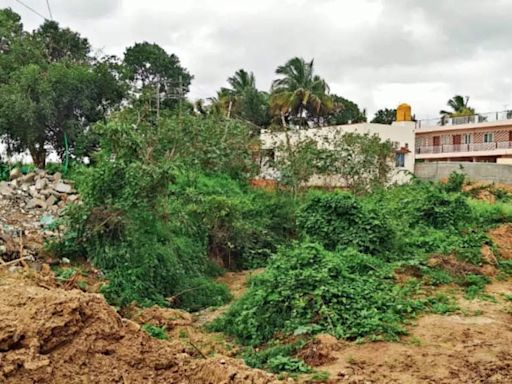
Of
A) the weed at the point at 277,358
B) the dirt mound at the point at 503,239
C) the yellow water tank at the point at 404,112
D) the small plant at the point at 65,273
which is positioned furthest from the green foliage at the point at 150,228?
the yellow water tank at the point at 404,112

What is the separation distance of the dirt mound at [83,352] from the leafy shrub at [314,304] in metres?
2.00

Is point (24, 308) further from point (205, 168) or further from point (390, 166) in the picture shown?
point (390, 166)

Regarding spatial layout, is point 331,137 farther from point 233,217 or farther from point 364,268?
point 364,268

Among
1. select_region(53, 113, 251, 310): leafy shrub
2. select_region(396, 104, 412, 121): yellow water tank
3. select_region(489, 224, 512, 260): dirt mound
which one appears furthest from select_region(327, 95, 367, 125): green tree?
select_region(53, 113, 251, 310): leafy shrub

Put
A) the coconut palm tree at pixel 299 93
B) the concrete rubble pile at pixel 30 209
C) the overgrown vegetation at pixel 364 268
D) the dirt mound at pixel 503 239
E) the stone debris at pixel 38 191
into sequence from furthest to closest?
1. the coconut palm tree at pixel 299 93
2. the stone debris at pixel 38 191
3. the dirt mound at pixel 503 239
4. the concrete rubble pile at pixel 30 209
5. the overgrown vegetation at pixel 364 268

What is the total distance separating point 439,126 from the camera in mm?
31109

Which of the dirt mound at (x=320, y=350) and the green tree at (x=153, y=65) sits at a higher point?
the green tree at (x=153, y=65)

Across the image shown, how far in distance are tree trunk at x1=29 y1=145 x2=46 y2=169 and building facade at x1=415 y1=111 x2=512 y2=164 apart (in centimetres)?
2094

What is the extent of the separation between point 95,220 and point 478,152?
947 inches

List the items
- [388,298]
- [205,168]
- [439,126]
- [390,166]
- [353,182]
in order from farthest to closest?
[439,126] → [390,166] → [353,182] → [205,168] → [388,298]

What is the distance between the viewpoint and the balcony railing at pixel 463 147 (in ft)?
92.9

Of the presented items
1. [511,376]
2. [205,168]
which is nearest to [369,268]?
[511,376]

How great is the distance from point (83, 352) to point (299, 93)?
28105mm

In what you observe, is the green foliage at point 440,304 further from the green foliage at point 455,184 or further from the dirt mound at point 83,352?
the green foliage at point 455,184
